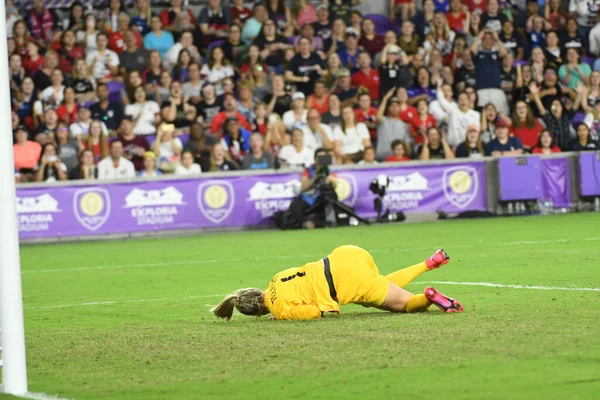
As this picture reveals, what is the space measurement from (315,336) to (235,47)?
60.6 feet

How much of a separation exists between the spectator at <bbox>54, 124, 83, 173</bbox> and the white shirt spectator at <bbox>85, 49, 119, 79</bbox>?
222 cm

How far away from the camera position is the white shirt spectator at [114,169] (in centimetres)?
2290

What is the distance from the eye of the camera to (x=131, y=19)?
2673cm

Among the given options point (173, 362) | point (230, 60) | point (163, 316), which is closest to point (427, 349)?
point (173, 362)

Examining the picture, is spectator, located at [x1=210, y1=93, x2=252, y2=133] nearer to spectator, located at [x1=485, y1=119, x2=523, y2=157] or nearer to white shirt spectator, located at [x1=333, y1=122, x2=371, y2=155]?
white shirt spectator, located at [x1=333, y1=122, x2=371, y2=155]

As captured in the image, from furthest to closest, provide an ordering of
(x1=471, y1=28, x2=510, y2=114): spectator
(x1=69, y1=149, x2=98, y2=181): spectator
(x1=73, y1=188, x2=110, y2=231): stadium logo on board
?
1. (x1=471, y1=28, x2=510, y2=114): spectator
2. (x1=69, y1=149, x2=98, y2=181): spectator
3. (x1=73, y1=188, x2=110, y2=231): stadium logo on board

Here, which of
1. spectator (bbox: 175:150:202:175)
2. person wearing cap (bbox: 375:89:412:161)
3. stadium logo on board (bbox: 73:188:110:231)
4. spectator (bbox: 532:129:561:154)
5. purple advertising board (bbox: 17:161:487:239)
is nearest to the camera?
purple advertising board (bbox: 17:161:487:239)

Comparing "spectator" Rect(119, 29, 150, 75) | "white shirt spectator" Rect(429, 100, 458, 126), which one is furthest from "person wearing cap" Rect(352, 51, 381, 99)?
"spectator" Rect(119, 29, 150, 75)

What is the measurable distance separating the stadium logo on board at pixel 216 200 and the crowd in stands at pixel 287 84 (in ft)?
2.37

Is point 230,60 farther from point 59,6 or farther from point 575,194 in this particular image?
point 575,194

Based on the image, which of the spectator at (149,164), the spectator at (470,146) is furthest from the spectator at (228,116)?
the spectator at (470,146)

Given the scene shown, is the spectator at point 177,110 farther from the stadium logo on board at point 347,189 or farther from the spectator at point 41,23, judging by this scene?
the stadium logo on board at point 347,189

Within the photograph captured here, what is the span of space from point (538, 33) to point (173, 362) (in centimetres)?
2203

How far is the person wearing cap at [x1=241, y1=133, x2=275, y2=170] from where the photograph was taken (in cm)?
2366
